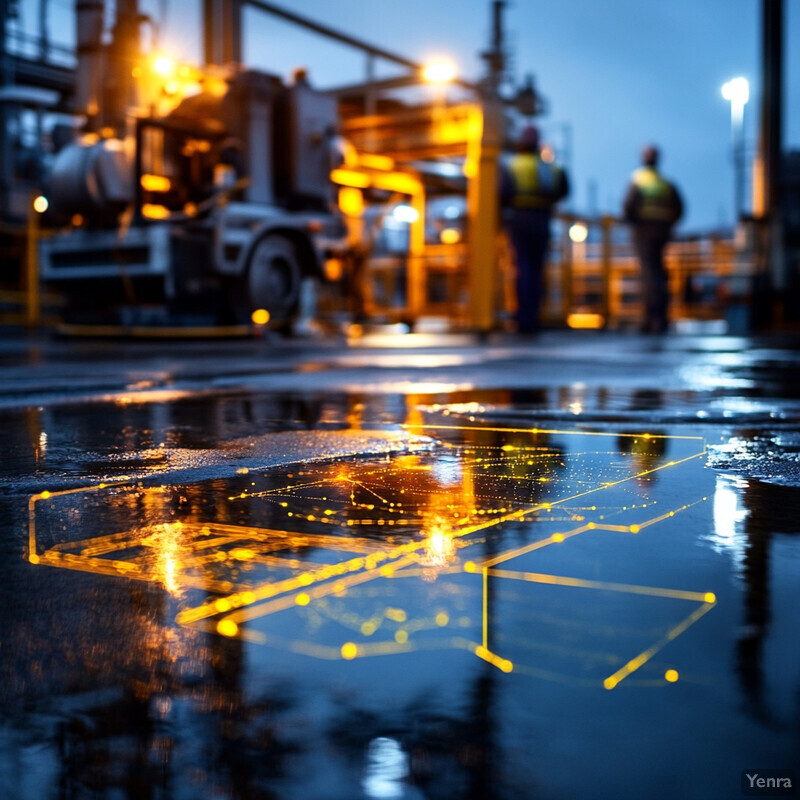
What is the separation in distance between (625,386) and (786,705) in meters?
6.08

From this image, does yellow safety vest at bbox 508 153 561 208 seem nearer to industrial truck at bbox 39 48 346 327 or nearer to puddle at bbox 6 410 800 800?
industrial truck at bbox 39 48 346 327

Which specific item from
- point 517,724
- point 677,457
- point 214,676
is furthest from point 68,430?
point 517,724

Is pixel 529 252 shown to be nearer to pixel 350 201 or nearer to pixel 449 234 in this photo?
pixel 350 201

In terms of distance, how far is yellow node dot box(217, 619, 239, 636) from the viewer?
5.44 ft

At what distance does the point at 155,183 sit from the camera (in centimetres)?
1415

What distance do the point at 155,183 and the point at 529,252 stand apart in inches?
294

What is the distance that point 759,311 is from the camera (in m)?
21.4

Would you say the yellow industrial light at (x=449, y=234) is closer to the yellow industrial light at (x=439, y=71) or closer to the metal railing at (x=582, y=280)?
the metal railing at (x=582, y=280)

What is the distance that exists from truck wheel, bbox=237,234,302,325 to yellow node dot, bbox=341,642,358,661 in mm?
14558

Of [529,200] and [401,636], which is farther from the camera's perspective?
[529,200]

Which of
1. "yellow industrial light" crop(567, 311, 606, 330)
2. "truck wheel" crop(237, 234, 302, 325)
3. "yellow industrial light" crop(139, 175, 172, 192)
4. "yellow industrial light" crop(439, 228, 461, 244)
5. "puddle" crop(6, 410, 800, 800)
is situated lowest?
"puddle" crop(6, 410, 800, 800)

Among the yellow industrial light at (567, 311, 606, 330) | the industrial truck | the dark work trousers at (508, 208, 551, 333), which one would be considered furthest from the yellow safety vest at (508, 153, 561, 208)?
the yellow industrial light at (567, 311, 606, 330)

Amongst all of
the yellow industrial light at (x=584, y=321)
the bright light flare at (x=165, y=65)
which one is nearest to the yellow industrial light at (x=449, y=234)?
the yellow industrial light at (x=584, y=321)
